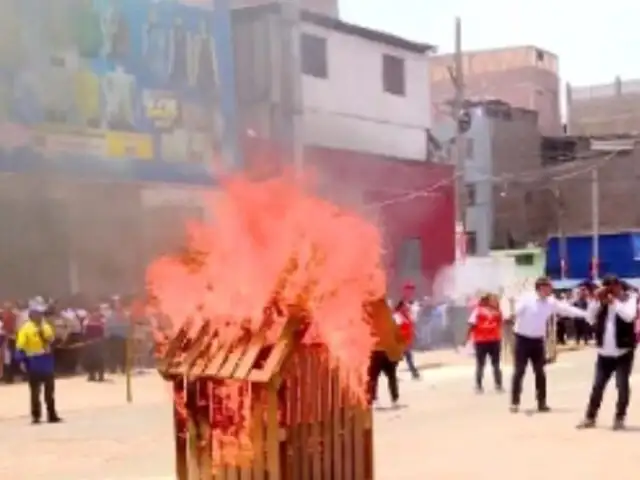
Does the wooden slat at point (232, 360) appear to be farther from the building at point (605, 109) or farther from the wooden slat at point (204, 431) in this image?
the building at point (605, 109)

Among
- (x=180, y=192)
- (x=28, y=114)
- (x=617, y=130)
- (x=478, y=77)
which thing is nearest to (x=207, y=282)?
(x=28, y=114)

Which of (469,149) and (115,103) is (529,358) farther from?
(469,149)

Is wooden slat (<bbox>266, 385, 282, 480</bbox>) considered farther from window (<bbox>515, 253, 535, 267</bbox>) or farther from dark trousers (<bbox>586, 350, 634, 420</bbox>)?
window (<bbox>515, 253, 535, 267</bbox>)

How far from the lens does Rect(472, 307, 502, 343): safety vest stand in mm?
14570

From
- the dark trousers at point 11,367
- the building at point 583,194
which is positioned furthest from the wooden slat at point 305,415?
the building at point 583,194

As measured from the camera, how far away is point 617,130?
46438 millimetres

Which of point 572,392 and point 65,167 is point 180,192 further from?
point 572,392

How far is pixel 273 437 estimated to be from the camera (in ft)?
19.3

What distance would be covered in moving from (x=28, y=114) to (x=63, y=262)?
5130 millimetres

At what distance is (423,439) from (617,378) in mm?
1861

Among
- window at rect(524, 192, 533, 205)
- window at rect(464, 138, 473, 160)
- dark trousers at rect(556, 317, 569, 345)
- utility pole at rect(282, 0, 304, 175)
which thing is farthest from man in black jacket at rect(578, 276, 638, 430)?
window at rect(524, 192, 533, 205)

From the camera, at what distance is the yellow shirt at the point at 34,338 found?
13133 mm

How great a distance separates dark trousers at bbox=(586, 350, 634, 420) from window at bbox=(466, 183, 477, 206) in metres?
28.8

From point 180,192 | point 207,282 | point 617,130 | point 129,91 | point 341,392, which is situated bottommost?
point 341,392
